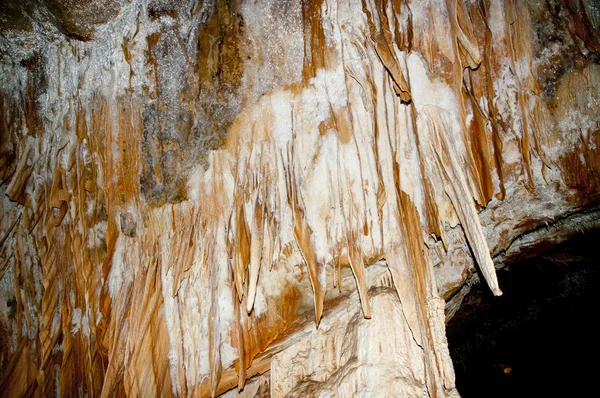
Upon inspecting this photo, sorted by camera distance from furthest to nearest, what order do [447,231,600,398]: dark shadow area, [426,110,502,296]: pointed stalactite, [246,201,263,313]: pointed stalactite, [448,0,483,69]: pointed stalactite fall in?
[447,231,600,398]: dark shadow area < [246,201,263,313]: pointed stalactite < [448,0,483,69]: pointed stalactite < [426,110,502,296]: pointed stalactite

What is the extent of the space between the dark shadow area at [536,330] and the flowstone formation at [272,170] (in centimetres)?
187

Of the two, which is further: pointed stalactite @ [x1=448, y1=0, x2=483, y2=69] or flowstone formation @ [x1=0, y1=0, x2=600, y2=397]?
flowstone formation @ [x1=0, y1=0, x2=600, y2=397]

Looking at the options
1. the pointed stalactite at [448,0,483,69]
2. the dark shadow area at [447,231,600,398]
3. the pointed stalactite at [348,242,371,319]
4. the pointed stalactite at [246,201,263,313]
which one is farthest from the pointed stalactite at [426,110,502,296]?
the dark shadow area at [447,231,600,398]

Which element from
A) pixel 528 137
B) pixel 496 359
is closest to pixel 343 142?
pixel 528 137

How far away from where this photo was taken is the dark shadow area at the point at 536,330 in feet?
17.5

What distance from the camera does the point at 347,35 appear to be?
294 cm

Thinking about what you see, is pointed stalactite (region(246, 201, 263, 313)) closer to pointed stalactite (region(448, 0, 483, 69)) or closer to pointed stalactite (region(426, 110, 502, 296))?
pointed stalactite (region(426, 110, 502, 296))

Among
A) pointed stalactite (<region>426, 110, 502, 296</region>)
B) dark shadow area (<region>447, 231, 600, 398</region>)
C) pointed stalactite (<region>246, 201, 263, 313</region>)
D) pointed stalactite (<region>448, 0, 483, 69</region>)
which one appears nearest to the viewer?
pointed stalactite (<region>426, 110, 502, 296</region>)

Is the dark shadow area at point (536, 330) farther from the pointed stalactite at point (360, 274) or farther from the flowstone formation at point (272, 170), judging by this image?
the pointed stalactite at point (360, 274)

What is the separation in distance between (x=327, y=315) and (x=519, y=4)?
9.24 ft

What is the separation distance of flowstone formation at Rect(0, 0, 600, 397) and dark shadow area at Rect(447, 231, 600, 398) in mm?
1869

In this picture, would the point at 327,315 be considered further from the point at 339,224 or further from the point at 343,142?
the point at 343,142

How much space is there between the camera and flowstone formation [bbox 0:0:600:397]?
2941 mm

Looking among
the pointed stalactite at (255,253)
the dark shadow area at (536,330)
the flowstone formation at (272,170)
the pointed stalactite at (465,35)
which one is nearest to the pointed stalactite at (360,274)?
the flowstone formation at (272,170)
